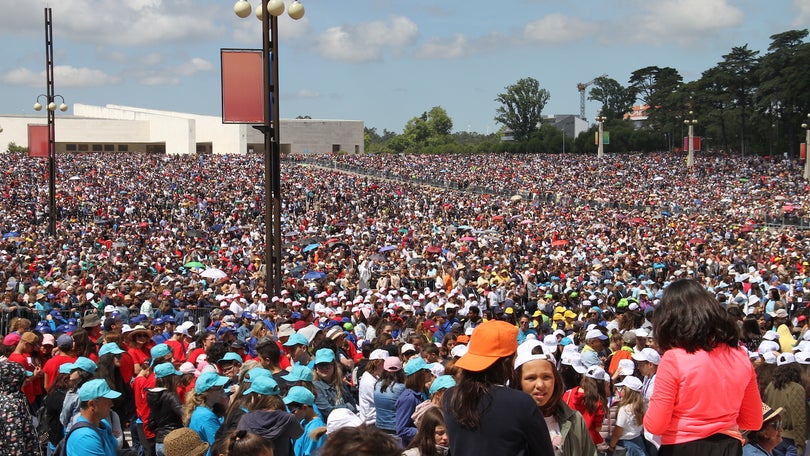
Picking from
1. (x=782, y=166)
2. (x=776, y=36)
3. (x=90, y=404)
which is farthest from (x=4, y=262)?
(x=776, y=36)

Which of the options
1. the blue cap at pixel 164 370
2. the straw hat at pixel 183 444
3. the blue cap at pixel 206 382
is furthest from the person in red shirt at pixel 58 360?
the straw hat at pixel 183 444

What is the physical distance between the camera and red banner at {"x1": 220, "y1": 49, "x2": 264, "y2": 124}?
539 inches

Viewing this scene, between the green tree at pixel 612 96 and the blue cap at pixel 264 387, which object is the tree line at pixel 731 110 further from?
the blue cap at pixel 264 387

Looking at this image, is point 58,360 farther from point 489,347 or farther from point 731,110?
point 731,110

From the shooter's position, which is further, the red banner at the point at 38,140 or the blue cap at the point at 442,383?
the red banner at the point at 38,140

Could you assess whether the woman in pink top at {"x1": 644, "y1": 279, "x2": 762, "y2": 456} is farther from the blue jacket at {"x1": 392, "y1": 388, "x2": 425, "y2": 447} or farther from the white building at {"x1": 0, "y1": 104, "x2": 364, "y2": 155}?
the white building at {"x1": 0, "y1": 104, "x2": 364, "y2": 155}

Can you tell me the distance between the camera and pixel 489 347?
11.6ft

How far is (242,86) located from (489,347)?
36.1 ft

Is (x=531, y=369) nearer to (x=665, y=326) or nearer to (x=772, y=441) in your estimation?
(x=665, y=326)

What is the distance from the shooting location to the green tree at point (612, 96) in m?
111

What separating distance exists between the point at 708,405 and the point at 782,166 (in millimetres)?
60414

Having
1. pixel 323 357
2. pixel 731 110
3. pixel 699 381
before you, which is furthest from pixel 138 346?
pixel 731 110

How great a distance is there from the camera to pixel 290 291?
17.6 m

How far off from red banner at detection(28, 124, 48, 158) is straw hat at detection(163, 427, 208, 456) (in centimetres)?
3072
